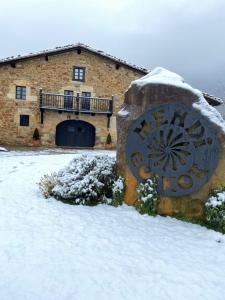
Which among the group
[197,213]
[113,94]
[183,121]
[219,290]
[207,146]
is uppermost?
[113,94]

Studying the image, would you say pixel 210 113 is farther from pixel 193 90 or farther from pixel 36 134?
pixel 36 134

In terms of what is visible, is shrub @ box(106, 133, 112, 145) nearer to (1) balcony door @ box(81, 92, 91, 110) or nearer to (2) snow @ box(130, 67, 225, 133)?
(1) balcony door @ box(81, 92, 91, 110)

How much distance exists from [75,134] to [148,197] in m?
18.3

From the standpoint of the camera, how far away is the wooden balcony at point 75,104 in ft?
77.8

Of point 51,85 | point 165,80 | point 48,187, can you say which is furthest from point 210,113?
point 51,85

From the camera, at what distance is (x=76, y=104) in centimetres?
2444

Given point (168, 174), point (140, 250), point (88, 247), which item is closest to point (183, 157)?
point (168, 174)

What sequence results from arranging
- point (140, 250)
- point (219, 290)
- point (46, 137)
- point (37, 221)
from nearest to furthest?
1. point (219, 290)
2. point (140, 250)
3. point (37, 221)
4. point (46, 137)

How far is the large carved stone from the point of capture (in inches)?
280

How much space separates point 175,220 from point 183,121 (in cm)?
216

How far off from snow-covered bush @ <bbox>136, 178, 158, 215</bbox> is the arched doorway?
58.9ft

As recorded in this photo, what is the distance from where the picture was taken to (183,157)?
7.40 meters

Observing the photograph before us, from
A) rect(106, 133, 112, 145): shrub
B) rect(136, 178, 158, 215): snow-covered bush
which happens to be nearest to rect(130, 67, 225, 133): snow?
rect(136, 178, 158, 215): snow-covered bush

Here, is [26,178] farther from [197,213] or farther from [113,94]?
[113,94]
